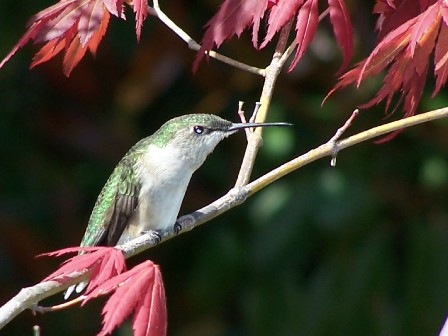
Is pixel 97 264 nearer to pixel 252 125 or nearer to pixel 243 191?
pixel 243 191

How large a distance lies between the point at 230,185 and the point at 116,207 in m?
1.49

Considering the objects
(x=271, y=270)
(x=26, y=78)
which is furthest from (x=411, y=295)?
(x=26, y=78)

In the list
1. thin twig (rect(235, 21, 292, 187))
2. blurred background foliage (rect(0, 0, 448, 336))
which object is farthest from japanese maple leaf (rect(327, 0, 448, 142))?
blurred background foliage (rect(0, 0, 448, 336))

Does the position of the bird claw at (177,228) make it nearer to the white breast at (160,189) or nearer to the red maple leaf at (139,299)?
the white breast at (160,189)

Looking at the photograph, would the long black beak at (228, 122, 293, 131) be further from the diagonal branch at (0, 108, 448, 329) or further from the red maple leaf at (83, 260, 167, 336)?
the red maple leaf at (83, 260, 167, 336)

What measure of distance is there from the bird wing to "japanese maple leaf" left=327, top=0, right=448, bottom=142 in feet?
3.01

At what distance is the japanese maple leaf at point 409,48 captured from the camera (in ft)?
6.08

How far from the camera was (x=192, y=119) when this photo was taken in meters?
2.81

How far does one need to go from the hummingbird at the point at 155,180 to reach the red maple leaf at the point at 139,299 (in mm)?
796

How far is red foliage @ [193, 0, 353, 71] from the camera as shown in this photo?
1945mm

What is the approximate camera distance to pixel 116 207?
110 inches

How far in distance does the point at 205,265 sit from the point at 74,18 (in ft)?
7.43

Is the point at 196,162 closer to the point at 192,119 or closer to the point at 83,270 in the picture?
the point at 192,119

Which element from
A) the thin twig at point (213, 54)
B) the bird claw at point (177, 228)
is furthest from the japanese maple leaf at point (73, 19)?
the bird claw at point (177, 228)
